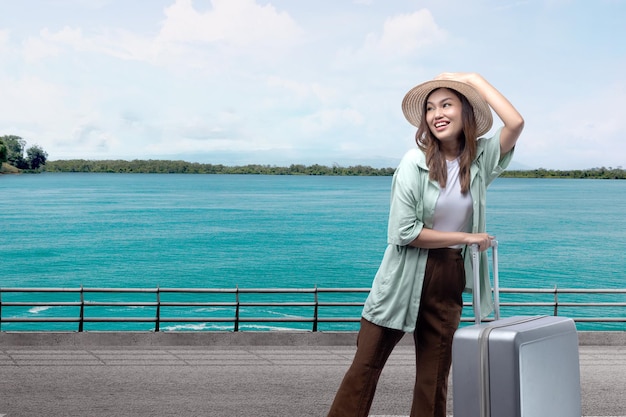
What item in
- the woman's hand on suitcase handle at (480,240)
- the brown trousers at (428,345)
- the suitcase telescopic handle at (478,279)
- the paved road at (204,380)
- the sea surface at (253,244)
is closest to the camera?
the suitcase telescopic handle at (478,279)

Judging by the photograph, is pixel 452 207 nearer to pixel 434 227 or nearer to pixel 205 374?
pixel 434 227

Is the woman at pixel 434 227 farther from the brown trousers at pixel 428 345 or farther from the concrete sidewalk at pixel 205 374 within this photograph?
the concrete sidewalk at pixel 205 374

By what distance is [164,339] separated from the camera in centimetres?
965

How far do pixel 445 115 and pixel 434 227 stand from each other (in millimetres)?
496

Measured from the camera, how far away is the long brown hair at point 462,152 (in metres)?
3.68

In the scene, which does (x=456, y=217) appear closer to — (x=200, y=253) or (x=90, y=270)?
(x=90, y=270)

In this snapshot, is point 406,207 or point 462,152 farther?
point 462,152

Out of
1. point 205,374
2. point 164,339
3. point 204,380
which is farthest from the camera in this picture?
point 164,339

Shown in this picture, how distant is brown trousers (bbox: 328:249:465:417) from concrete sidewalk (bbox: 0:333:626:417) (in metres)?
2.68

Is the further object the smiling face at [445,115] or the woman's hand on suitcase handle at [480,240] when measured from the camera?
the smiling face at [445,115]

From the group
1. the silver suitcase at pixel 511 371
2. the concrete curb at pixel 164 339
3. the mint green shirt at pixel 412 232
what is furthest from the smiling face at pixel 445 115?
the concrete curb at pixel 164 339

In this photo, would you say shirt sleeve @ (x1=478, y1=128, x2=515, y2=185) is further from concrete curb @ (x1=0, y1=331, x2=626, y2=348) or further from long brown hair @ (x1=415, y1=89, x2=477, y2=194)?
concrete curb @ (x1=0, y1=331, x2=626, y2=348)

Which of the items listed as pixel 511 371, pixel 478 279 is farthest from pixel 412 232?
pixel 511 371

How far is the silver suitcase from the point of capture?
273cm
